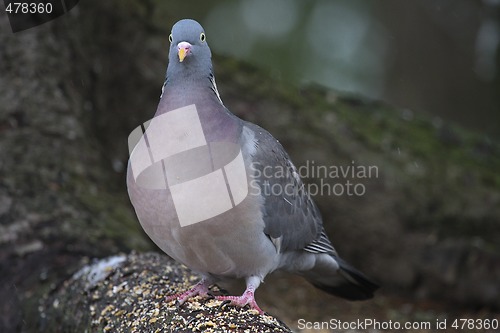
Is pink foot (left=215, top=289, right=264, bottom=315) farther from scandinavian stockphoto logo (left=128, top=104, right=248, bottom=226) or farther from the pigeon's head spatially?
the pigeon's head

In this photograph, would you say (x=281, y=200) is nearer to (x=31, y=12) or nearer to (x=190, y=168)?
(x=190, y=168)

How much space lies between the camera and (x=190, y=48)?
143 inches

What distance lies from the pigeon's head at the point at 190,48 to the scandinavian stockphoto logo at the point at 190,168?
0.27 meters

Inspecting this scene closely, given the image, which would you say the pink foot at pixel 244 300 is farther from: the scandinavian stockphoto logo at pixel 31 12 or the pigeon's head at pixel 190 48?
the scandinavian stockphoto logo at pixel 31 12

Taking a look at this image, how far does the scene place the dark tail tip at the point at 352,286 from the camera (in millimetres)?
4484

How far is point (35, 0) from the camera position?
5.52 m

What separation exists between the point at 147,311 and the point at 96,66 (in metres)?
2.77

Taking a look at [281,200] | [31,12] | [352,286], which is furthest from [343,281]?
[31,12]

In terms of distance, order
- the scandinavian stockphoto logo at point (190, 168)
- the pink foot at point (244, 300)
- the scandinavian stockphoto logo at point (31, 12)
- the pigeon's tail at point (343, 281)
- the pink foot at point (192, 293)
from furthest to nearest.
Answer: the scandinavian stockphoto logo at point (31, 12) < the pigeon's tail at point (343, 281) < the pink foot at point (192, 293) < the pink foot at point (244, 300) < the scandinavian stockphoto logo at point (190, 168)

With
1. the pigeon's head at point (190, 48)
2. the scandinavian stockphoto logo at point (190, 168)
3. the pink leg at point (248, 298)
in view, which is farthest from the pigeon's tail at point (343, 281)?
the pigeon's head at point (190, 48)

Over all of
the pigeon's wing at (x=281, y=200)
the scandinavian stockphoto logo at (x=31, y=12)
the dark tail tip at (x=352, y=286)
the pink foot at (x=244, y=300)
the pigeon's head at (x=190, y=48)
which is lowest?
the dark tail tip at (x=352, y=286)


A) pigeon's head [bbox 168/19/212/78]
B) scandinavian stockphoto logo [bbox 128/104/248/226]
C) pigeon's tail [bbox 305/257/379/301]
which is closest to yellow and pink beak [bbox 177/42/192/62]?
pigeon's head [bbox 168/19/212/78]

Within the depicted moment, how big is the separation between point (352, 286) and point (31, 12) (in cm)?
327

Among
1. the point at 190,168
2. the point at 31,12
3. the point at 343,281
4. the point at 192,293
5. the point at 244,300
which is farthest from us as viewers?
the point at 31,12
